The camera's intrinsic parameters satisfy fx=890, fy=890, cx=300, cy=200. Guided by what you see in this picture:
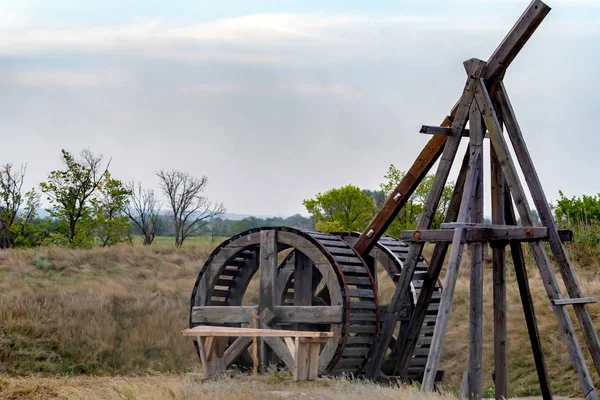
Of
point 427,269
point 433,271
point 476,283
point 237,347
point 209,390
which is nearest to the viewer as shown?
point 209,390

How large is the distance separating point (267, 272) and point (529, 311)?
4.36m

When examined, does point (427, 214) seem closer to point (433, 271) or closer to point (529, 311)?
point (433, 271)

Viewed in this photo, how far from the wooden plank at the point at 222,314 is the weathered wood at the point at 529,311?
14.5ft

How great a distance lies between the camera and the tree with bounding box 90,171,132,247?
38.7 metres

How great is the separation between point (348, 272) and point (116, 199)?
95.6 ft

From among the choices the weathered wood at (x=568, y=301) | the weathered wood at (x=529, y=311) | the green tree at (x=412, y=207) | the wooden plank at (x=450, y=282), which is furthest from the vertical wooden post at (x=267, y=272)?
the green tree at (x=412, y=207)

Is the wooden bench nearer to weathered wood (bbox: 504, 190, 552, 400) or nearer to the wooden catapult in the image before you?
the wooden catapult

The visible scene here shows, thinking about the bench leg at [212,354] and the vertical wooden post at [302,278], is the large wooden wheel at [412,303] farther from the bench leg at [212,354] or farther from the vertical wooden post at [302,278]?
the bench leg at [212,354]

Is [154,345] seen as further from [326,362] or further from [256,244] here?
[326,362]

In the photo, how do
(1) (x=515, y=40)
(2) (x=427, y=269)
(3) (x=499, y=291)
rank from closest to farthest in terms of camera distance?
1. (1) (x=515, y=40)
2. (3) (x=499, y=291)
3. (2) (x=427, y=269)

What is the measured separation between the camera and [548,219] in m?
12.1

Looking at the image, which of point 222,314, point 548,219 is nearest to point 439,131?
point 548,219

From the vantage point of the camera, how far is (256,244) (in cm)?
1562

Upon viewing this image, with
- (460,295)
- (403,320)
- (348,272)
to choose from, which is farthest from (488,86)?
(460,295)
